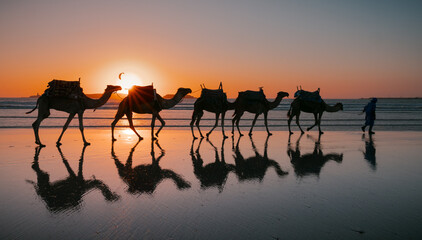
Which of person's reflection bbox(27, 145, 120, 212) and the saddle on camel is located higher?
the saddle on camel

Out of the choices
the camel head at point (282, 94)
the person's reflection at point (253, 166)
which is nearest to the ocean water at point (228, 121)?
the camel head at point (282, 94)

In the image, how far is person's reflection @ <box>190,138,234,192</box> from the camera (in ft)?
18.6

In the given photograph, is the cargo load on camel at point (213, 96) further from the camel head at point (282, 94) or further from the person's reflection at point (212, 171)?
the person's reflection at point (212, 171)

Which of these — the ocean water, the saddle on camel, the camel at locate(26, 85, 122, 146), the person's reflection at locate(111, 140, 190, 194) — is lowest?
the ocean water

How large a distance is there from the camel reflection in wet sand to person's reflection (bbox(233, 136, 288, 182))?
1.47 feet

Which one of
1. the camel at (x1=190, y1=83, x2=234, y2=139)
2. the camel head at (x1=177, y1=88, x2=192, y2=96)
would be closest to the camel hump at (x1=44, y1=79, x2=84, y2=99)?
the camel head at (x1=177, y1=88, x2=192, y2=96)

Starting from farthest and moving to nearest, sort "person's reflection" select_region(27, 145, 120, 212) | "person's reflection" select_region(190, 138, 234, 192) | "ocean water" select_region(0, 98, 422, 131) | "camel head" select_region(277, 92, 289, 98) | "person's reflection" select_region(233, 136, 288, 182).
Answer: "ocean water" select_region(0, 98, 422, 131)
"camel head" select_region(277, 92, 289, 98)
"person's reflection" select_region(233, 136, 288, 182)
"person's reflection" select_region(190, 138, 234, 192)
"person's reflection" select_region(27, 145, 120, 212)

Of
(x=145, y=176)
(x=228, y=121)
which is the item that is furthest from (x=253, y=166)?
(x=228, y=121)

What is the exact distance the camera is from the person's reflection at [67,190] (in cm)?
439

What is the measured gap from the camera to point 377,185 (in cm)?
555

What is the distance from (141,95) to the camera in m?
12.8

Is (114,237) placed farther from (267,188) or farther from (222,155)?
(222,155)

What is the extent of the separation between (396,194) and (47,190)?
5.69 metres

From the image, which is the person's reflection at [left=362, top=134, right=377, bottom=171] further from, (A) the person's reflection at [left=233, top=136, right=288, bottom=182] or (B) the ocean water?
(B) the ocean water
